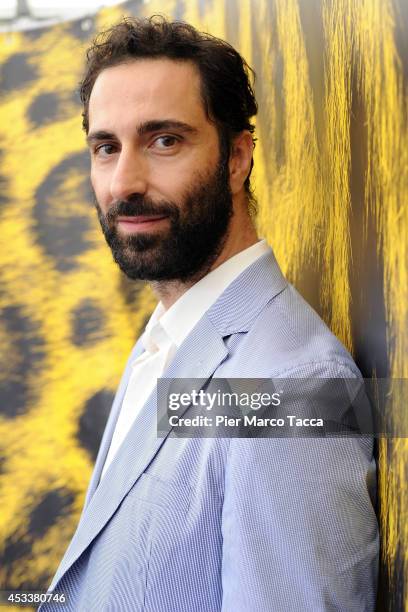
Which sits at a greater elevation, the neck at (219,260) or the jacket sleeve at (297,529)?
the neck at (219,260)

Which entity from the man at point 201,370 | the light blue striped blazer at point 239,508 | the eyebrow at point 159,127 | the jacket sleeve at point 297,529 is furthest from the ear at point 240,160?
the jacket sleeve at point 297,529

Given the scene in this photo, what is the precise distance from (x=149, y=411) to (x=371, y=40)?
54 centimetres

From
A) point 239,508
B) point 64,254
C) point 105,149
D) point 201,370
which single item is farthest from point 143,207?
point 64,254

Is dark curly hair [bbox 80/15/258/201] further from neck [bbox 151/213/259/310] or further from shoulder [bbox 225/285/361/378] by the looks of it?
shoulder [bbox 225/285/361/378]

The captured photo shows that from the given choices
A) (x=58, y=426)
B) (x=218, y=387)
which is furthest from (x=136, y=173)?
(x=58, y=426)

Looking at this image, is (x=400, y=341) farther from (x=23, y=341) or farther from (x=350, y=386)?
(x=23, y=341)

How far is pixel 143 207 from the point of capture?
3.87 ft

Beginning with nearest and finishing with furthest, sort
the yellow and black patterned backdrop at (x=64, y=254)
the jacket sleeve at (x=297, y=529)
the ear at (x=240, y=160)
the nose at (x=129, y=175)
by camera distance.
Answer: the jacket sleeve at (x=297, y=529) → the nose at (x=129, y=175) → the ear at (x=240, y=160) → the yellow and black patterned backdrop at (x=64, y=254)

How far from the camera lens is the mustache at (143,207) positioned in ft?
3.86

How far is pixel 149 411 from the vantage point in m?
1.11

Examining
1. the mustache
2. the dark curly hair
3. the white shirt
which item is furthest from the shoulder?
the dark curly hair

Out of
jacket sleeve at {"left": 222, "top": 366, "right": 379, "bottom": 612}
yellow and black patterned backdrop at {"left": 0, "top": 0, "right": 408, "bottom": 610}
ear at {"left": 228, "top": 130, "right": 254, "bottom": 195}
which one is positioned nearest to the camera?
jacket sleeve at {"left": 222, "top": 366, "right": 379, "bottom": 612}

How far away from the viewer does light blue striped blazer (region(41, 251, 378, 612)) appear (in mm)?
905

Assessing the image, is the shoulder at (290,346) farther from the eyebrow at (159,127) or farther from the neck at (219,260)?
the eyebrow at (159,127)
